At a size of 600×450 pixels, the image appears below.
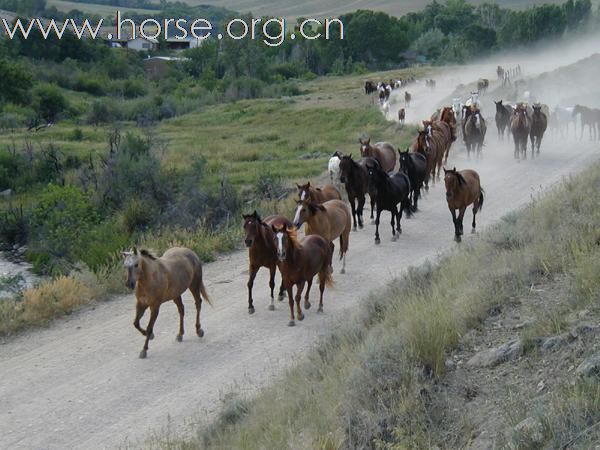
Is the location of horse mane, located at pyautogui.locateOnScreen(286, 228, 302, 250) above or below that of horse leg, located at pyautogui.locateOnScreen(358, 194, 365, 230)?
above

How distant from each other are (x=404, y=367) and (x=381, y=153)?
16050 mm

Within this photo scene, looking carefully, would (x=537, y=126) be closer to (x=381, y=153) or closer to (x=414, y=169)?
(x=381, y=153)

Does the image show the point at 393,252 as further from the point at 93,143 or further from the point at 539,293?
the point at 93,143

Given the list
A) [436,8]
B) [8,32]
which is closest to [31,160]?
[8,32]

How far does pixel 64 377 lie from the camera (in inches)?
426

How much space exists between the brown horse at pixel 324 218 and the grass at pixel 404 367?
9.12ft

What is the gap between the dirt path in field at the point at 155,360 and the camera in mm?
9375

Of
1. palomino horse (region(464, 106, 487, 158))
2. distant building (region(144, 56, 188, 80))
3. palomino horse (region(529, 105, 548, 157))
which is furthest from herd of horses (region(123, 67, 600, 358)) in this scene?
distant building (region(144, 56, 188, 80))

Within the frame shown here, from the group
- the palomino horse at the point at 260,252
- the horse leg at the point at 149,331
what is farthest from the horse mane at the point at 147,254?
the palomino horse at the point at 260,252

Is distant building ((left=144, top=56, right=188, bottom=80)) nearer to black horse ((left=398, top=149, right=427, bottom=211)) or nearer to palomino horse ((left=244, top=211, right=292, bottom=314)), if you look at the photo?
black horse ((left=398, top=149, right=427, bottom=211))

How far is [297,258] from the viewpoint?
12.4 metres

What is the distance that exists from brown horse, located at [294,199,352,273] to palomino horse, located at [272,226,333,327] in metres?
1.09

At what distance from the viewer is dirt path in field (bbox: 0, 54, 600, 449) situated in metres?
9.38

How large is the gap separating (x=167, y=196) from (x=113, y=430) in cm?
1790
